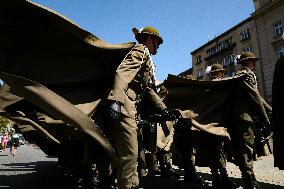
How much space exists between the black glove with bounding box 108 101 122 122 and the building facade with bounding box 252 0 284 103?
32318mm

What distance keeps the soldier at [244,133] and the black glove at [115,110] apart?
2479 mm

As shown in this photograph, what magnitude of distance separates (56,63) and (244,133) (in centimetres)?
305

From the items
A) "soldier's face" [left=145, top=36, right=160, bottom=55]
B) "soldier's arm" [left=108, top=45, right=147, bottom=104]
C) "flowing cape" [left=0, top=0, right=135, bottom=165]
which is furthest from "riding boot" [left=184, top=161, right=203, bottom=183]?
"flowing cape" [left=0, top=0, right=135, bottom=165]

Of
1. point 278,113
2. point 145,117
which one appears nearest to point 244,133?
point 145,117

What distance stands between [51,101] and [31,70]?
2.03 feet

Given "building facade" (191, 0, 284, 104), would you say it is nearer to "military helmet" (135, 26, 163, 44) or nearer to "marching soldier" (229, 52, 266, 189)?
"marching soldier" (229, 52, 266, 189)

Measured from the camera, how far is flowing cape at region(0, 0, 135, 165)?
367 centimetres

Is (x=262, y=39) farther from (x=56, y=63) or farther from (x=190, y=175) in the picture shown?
(x=56, y=63)

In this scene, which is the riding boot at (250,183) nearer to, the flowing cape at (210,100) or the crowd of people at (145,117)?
the crowd of people at (145,117)

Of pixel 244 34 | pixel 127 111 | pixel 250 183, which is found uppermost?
pixel 244 34

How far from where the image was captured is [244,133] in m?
5.50

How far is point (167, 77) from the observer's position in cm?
604

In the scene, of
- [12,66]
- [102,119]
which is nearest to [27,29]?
[12,66]

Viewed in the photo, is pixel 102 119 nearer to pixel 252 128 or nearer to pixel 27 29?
pixel 27 29
